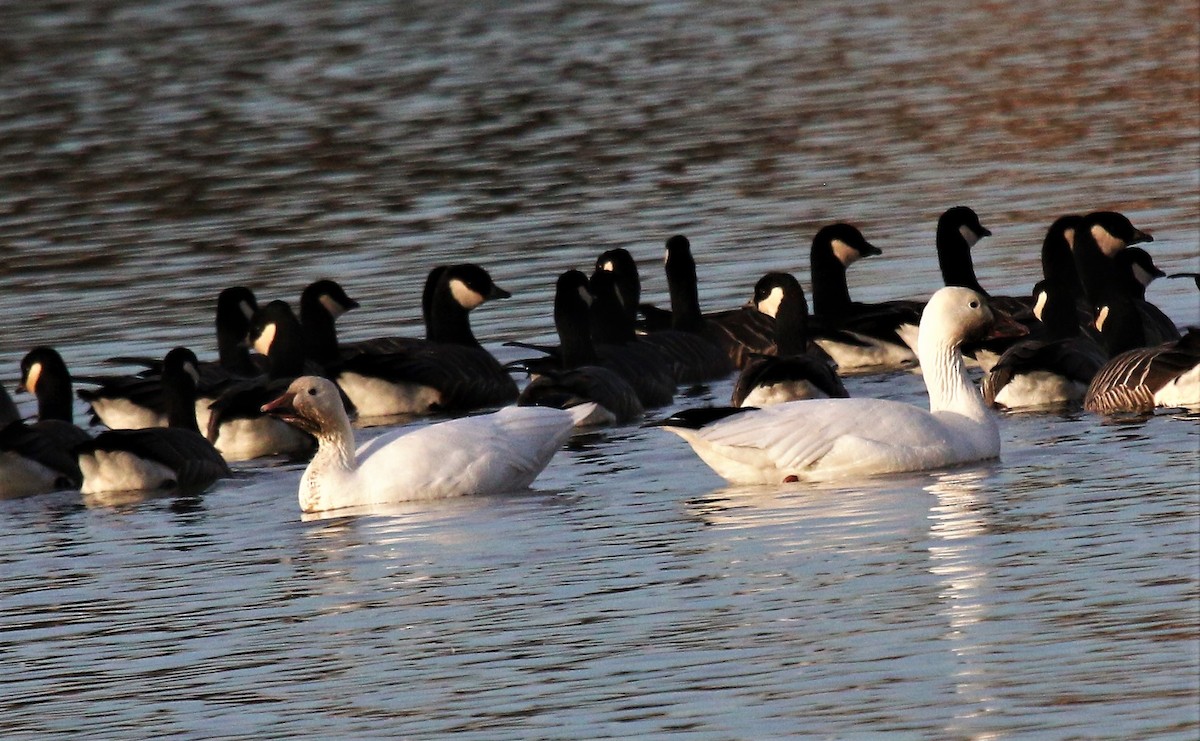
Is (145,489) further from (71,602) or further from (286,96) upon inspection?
(286,96)

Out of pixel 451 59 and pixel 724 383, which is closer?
pixel 724 383

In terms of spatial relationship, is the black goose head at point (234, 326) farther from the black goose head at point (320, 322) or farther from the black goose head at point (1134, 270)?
the black goose head at point (1134, 270)

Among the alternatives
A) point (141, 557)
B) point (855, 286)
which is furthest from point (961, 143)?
point (141, 557)

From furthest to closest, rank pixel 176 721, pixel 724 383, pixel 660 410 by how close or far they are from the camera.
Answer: pixel 724 383, pixel 660 410, pixel 176 721

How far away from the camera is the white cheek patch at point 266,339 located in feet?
57.6

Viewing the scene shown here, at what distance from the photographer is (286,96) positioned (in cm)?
3956

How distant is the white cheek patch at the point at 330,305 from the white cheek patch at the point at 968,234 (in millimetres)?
4912

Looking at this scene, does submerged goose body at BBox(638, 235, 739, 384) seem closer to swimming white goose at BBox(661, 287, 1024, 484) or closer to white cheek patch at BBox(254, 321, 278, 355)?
white cheek patch at BBox(254, 321, 278, 355)

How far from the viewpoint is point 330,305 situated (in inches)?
731

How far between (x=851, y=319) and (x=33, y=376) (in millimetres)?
6061

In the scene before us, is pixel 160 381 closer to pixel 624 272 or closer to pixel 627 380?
pixel 627 380

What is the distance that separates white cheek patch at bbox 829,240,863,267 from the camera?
64.3ft

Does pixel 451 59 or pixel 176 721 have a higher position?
pixel 451 59

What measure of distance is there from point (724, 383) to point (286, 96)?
21.9 metres
